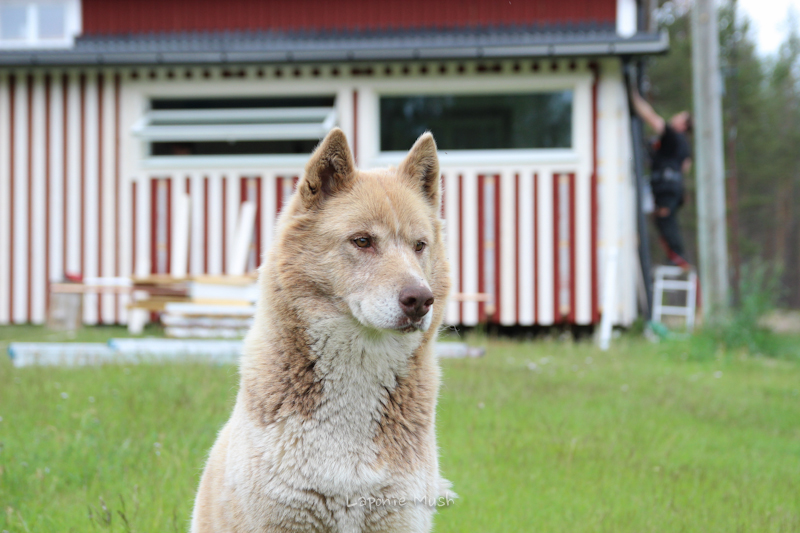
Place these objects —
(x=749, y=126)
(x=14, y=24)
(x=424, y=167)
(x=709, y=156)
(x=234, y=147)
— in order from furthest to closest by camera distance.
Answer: (x=749, y=126) < (x=234, y=147) < (x=14, y=24) < (x=709, y=156) < (x=424, y=167)

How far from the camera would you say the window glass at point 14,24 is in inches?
446

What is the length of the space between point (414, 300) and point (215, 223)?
860 centimetres

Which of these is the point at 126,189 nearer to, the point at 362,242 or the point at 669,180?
the point at 669,180

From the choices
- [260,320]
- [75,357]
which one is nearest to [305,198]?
[260,320]

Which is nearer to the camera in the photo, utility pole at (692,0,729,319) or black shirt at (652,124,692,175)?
utility pole at (692,0,729,319)

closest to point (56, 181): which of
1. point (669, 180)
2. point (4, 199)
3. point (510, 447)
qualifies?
point (4, 199)

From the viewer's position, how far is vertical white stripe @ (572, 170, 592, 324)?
995cm

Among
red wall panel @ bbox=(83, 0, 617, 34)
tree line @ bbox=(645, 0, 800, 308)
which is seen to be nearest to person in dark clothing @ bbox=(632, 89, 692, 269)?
red wall panel @ bbox=(83, 0, 617, 34)

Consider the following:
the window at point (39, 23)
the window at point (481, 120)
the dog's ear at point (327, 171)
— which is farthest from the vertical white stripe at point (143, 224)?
the dog's ear at point (327, 171)

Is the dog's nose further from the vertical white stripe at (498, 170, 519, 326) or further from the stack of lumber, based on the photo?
the vertical white stripe at (498, 170, 519, 326)

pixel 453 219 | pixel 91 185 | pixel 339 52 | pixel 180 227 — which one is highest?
pixel 339 52

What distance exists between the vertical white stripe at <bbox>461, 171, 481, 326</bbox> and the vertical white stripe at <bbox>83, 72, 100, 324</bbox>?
577 cm

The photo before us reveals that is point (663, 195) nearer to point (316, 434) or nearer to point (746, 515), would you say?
point (746, 515)

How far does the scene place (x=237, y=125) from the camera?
1041 centimetres
